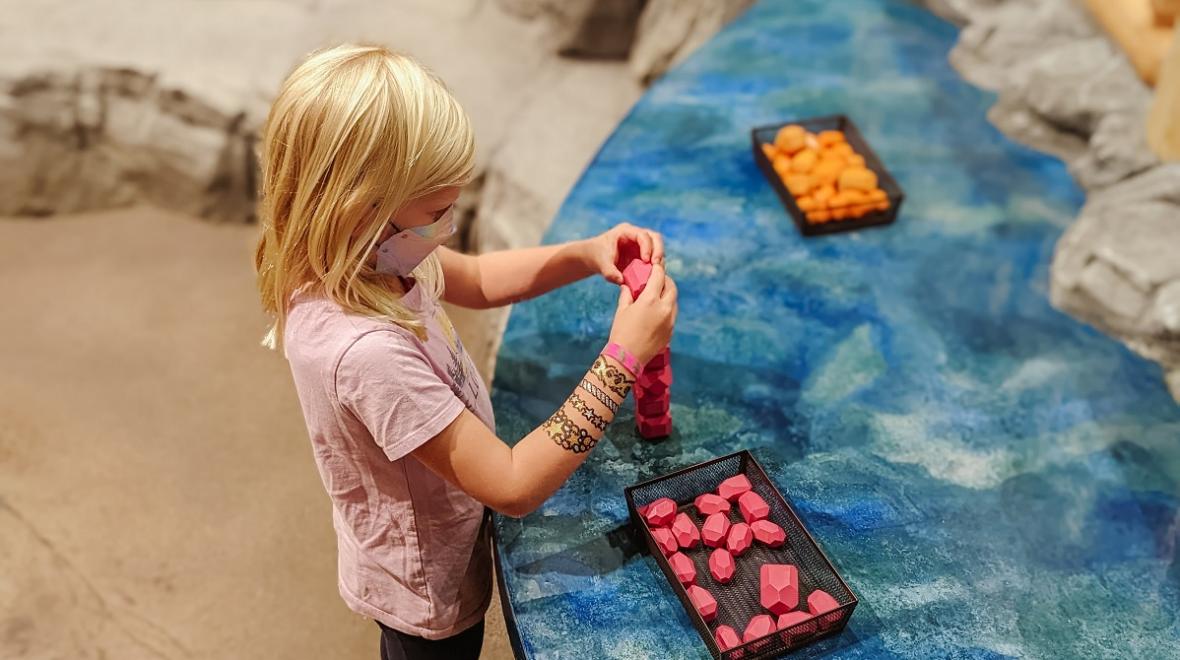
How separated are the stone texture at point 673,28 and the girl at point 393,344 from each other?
263cm

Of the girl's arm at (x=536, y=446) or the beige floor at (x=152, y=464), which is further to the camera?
the beige floor at (x=152, y=464)

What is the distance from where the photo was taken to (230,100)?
150 inches

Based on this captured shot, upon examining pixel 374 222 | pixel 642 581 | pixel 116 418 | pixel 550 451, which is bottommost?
pixel 116 418

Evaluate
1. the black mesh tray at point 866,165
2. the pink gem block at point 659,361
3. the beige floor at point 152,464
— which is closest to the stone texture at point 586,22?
the beige floor at point 152,464

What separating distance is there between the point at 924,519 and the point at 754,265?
78 centimetres

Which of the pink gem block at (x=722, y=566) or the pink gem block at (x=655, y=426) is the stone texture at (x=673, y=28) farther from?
the pink gem block at (x=722, y=566)

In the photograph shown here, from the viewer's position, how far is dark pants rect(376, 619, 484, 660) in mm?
1628

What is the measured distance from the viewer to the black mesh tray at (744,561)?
153cm

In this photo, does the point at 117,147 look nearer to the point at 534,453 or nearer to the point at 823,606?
the point at 534,453

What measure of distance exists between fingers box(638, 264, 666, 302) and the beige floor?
1.21 meters

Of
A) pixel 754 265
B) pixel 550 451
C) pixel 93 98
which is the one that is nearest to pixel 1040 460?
pixel 754 265

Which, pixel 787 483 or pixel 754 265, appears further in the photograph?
pixel 754 265

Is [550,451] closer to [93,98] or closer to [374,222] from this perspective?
[374,222]

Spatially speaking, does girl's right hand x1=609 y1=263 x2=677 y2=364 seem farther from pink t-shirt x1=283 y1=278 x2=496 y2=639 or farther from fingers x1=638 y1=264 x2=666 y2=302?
pink t-shirt x1=283 y1=278 x2=496 y2=639
